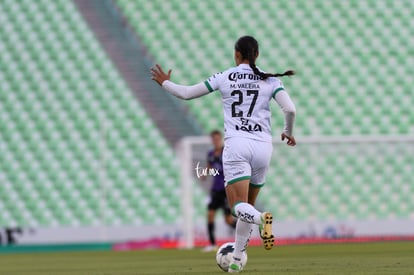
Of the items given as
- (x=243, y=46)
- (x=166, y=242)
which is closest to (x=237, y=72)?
(x=243, y=46)

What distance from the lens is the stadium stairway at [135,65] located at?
18.0m

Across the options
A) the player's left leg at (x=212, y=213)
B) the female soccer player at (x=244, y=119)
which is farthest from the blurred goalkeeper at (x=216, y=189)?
the female soccer player at (x=244, y=119)

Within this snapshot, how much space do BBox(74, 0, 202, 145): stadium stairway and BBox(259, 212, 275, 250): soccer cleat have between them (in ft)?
35.3

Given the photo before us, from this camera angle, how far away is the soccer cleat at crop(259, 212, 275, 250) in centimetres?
701

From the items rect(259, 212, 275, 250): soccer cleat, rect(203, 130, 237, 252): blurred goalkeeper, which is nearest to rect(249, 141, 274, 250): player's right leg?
rect(259, 212, 275, 250): soccer cleat

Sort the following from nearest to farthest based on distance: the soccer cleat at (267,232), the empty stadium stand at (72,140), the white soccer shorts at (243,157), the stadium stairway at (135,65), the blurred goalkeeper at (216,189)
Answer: the soccer cleat at (267,232) < the white soccer shorts at (243,157) < the blurred goalkeeper at (216,189) < the empty stadium stand at (72,140) < the stadium stairway at (135,65)

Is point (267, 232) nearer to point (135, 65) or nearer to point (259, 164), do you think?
point (259, 164)

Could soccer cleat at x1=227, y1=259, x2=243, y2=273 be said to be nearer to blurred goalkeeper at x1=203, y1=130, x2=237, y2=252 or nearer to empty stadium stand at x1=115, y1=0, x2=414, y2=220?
blurred goalkeeper at x1=203, y1=130, x2=237, y2=252

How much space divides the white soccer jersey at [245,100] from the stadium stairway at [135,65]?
397 inches

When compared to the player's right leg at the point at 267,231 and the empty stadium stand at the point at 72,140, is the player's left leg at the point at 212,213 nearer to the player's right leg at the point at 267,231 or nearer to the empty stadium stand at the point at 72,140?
the empty stadium stand at the point at 72,140

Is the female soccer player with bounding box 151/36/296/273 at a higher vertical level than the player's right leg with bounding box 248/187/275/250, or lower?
higher

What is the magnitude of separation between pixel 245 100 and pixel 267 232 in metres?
1.15

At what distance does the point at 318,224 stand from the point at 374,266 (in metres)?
7.77

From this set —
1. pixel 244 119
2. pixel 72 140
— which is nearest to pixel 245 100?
pixel 244 119
